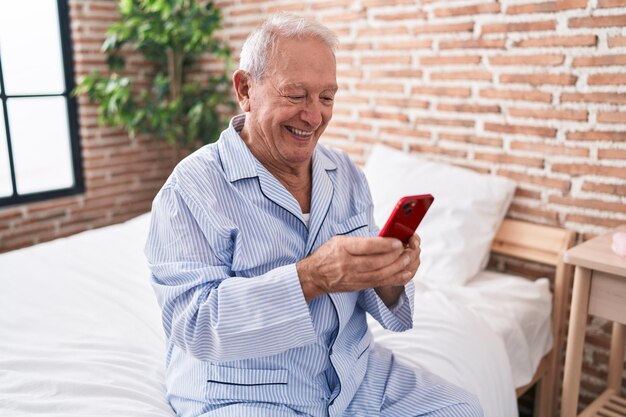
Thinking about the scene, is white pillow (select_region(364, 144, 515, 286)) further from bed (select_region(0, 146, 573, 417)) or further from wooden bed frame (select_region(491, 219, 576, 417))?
wooden bed frame (select_region(491, 219, 576, 417))

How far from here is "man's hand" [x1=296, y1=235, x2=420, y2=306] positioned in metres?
1.10

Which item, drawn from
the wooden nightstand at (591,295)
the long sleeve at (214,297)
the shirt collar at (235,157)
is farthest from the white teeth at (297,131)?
the wooden nightstand at (591,295)

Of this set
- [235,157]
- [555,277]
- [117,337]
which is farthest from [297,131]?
[555,277]

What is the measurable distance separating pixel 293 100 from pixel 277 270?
0.39m

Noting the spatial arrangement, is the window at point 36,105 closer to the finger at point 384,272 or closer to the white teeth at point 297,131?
the white teeth at point 297,131

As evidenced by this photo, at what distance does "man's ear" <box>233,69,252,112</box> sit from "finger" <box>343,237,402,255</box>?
47 centimetres

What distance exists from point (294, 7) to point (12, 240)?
6.78 feet

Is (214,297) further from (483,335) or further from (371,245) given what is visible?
(483,335)

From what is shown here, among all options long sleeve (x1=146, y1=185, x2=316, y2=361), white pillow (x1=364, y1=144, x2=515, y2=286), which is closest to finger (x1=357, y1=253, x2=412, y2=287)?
long sleeve (x1=146, y1=185, x2=316, y2=361)

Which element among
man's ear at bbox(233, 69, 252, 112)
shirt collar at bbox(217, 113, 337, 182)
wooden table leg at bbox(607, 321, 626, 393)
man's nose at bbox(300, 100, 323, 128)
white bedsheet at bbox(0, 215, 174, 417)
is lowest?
wooden table leg at bbox(607, 321, 626, 393)

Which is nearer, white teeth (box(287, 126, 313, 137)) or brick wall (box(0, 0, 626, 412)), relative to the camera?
white teeth (box(287, 126, 313, 137))

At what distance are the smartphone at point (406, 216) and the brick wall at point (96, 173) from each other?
2.79 m

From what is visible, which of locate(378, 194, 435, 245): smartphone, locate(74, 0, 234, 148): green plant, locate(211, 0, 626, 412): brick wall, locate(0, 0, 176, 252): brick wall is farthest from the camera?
locate(0, 0, 176, 252): brick wall

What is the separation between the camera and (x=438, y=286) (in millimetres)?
2105
